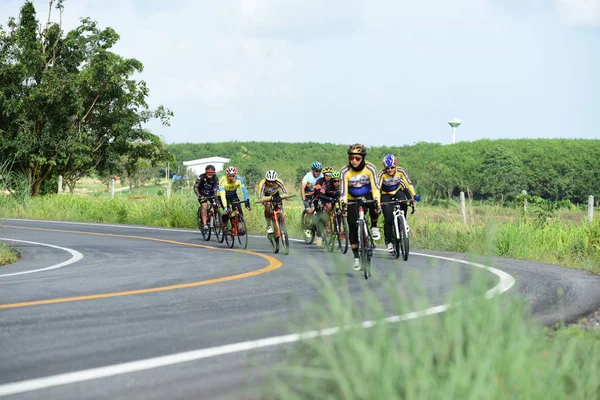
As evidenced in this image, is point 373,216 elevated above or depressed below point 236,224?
above

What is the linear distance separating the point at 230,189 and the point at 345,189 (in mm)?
5987

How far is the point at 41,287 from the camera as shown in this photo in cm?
1113

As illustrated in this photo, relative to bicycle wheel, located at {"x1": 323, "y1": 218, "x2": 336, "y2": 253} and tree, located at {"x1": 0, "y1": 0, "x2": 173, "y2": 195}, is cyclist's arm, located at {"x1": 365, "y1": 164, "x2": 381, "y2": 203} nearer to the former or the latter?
bicycle wheel, located at {"x1": 323, "y1": 218, "x2": 336, "y2": 253}

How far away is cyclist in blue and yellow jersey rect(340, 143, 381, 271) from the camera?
1284 cm

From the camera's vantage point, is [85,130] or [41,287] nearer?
[41,287]

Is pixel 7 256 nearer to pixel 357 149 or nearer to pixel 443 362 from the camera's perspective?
pixel 357 149

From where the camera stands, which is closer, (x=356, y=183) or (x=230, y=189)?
(x=356, y=183)

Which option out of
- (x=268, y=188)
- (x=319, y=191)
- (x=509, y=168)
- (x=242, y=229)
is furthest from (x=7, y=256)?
(x=509, y=168)

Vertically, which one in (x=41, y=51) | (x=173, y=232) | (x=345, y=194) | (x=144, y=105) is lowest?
(x=173, y=232)

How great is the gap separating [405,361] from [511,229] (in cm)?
1528

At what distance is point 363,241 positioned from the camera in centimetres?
1255

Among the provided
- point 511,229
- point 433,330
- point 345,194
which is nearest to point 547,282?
point 345,194

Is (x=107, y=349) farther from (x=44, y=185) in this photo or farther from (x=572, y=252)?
(x=44, y=185)

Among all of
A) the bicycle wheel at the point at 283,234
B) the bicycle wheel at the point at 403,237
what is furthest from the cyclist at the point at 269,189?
the bicycle wheel at the point at 403,237
